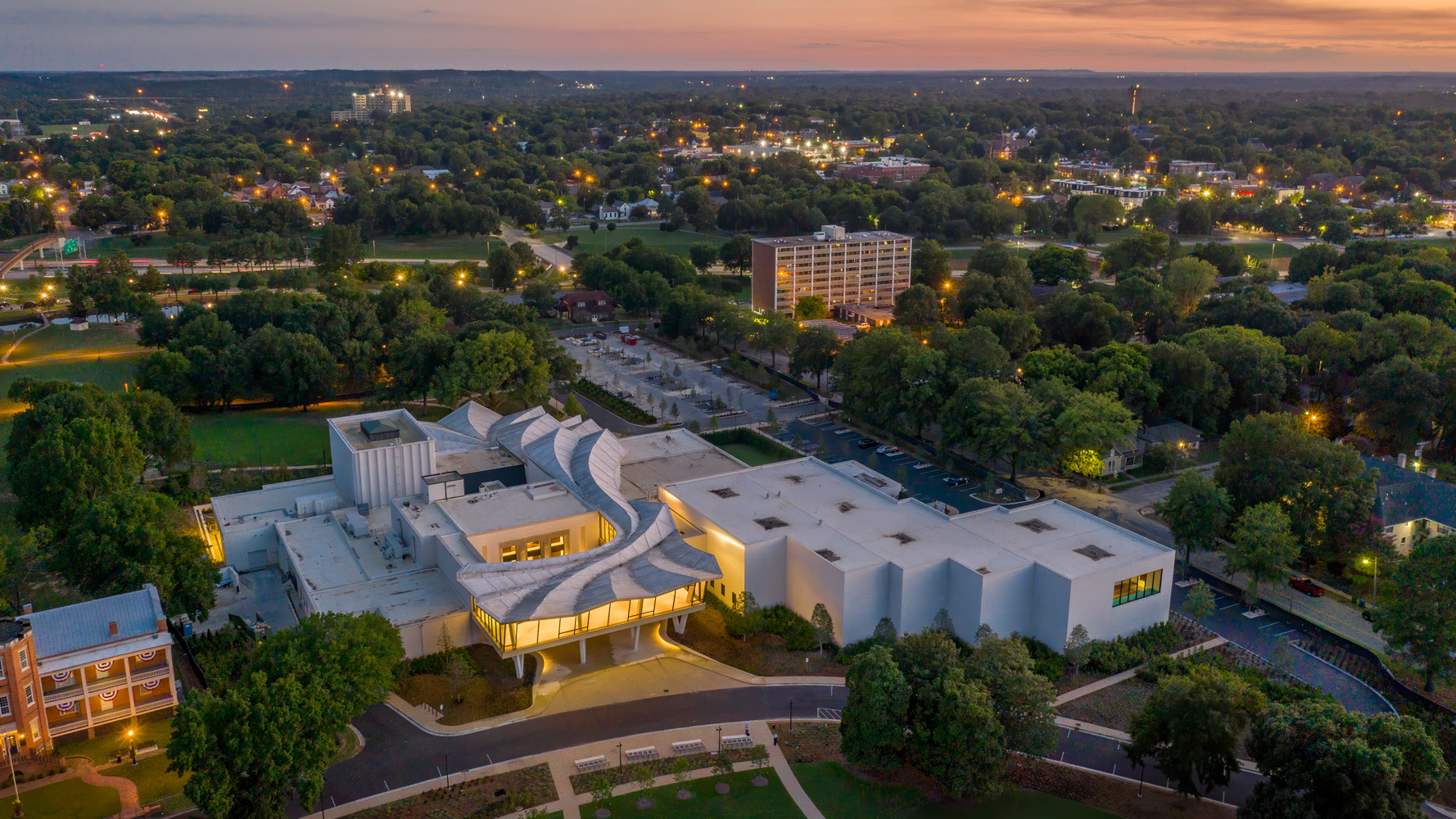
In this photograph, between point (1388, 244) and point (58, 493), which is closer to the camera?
point (58, 493)

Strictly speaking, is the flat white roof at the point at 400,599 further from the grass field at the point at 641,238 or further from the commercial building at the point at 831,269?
the grass field at the point at 641,238

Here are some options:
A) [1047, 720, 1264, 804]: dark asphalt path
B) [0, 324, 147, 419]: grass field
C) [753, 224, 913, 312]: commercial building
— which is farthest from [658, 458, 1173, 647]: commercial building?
[0, 324, 147, 419]: grass field

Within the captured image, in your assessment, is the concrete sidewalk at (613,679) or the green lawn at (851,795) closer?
the green lawn at (851,795)

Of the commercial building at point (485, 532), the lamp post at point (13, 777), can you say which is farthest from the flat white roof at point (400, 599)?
the lamp post at point (13, 777)

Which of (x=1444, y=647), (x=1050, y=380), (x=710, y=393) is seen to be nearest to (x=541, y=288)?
(x=710, y=393)

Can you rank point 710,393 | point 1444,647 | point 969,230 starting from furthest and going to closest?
point 969,230 < point 710,393 < point 1444,647

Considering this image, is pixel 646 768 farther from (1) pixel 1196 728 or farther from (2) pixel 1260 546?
(2) pixel 1260 546

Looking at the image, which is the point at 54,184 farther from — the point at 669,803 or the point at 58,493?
the point at 669,803
